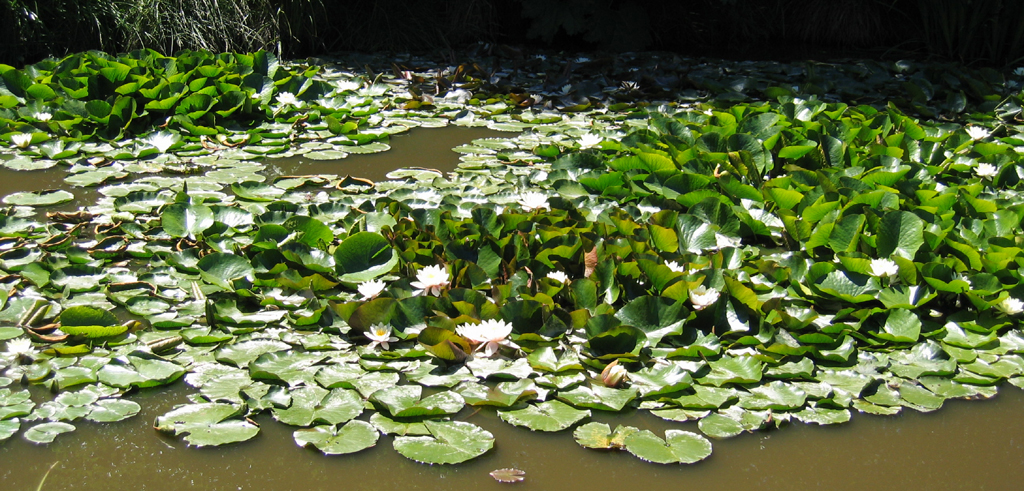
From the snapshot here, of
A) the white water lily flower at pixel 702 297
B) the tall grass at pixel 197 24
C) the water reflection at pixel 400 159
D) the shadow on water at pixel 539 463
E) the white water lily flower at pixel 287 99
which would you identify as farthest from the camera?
the tall grass at pixel 197 24

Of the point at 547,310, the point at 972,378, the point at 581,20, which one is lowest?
the point at 972,378

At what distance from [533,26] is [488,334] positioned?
15.5 ft

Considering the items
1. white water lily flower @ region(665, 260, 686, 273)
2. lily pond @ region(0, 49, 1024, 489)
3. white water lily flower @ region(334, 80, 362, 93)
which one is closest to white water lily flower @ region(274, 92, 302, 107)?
white water lily flower @ region(334, 80, 362, 93)

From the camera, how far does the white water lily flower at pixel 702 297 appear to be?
192 centimetres

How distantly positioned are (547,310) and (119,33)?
4399 mm

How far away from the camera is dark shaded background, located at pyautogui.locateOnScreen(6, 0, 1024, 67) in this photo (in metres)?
4.93

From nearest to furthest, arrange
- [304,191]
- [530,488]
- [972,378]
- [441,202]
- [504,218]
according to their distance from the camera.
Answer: [530,488] → [972,378] → [504,218] → [441,202] → [304,191]

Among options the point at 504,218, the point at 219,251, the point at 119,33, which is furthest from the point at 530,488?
the point at 119,33

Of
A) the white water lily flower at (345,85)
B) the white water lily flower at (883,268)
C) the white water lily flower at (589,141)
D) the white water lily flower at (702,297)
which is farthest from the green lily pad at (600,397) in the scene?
the white water lily flower at (345,85)

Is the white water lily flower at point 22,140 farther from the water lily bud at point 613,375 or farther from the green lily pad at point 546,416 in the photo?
the water lily bud at point 613,375

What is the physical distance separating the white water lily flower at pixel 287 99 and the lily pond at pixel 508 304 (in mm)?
563

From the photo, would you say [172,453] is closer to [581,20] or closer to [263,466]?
[263,466]

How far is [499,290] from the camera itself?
1985mm

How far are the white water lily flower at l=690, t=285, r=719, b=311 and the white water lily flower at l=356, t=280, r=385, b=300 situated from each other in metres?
0.80
